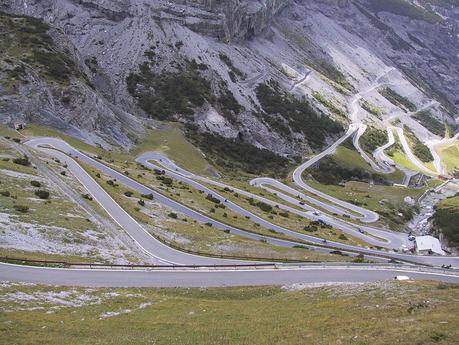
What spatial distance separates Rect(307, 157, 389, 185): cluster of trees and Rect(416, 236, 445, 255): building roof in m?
62.1

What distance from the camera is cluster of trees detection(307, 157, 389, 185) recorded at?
152m

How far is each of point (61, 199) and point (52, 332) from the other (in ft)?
94.8

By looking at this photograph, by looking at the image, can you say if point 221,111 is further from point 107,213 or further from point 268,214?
point 107,213

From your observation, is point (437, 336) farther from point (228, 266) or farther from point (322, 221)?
point (322, 221)

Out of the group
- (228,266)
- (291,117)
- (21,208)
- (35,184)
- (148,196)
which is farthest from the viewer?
(291,117)

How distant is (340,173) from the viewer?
158 m

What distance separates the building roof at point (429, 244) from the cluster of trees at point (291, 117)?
87.6 meters

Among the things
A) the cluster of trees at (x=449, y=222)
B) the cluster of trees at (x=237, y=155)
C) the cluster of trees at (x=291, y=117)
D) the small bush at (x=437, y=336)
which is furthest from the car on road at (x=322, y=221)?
the cluster of trees at (x=291, y=117)

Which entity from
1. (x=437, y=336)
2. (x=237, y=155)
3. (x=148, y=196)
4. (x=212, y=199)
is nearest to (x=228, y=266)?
(x=437, y=336)

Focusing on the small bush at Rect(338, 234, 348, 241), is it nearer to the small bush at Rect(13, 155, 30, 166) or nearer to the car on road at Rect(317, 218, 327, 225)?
the car on road at Rect(317, 218, 327, 225)

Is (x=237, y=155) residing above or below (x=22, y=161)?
above

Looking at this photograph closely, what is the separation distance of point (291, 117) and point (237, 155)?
50966 mm

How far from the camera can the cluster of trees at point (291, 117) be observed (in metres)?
174

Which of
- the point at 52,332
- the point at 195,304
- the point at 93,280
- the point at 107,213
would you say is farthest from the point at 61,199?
the point at 52,332
